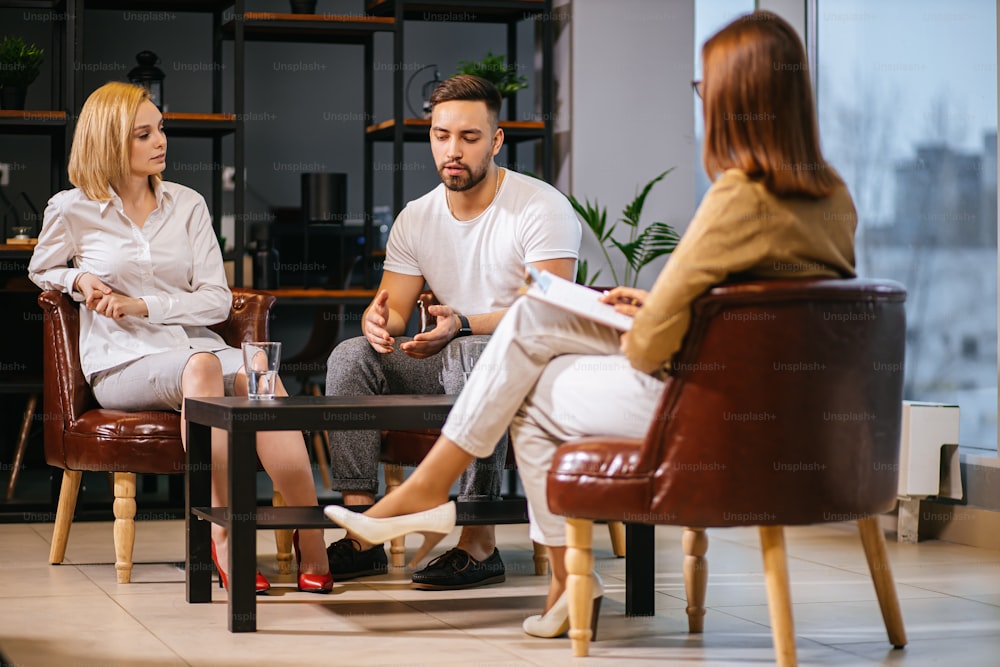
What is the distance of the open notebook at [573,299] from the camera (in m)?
2.48

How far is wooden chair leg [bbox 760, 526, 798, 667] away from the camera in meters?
2.31

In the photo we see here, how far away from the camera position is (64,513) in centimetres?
370

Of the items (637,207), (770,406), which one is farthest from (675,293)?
(637,207)

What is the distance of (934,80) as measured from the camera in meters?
4.43

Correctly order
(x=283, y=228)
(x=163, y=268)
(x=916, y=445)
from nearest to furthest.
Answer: (x=163, y=268)
(x=916, y=445)
(x=283, y=228)

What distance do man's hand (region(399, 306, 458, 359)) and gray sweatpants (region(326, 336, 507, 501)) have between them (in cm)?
3

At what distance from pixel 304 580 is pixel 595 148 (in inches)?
100

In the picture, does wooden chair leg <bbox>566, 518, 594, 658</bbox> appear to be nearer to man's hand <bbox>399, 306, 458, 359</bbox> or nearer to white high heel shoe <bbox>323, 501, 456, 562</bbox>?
white high heel shoe <bbox>323, 501, 456, 562</bbox>

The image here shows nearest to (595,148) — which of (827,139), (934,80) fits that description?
(827,139)

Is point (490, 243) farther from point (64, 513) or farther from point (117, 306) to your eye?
point (64, 513)

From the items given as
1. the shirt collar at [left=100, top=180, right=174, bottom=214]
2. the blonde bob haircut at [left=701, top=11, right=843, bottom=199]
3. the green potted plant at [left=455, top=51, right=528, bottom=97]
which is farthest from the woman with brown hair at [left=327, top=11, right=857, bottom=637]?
the green potted plant at [left=455, top=51, right=528, bottom=97]

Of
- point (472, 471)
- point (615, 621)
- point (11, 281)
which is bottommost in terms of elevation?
point (615, 621)

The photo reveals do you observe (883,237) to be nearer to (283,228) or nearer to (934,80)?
(934,80)

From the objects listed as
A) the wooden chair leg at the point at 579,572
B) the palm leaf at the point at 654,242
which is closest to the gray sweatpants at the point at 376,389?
the wooden chair leg at the point at 579,572
